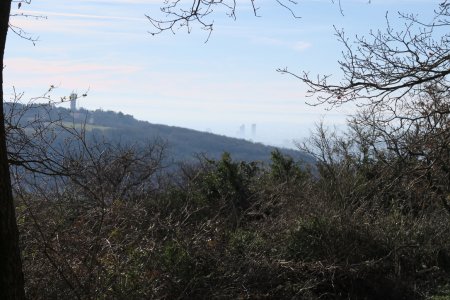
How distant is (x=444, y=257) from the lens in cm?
1434

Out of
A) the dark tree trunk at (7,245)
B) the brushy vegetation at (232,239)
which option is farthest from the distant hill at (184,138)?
the dark tree trunk at (7,245)

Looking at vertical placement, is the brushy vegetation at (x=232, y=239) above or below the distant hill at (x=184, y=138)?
below

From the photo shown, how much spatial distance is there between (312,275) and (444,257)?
5.52m

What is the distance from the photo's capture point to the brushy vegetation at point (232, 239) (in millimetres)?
6328

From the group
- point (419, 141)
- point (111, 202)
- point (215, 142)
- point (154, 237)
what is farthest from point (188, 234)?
point (215, 142)

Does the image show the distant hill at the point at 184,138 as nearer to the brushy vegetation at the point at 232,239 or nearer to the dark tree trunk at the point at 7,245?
the brushy vegetation at the point at 232,239

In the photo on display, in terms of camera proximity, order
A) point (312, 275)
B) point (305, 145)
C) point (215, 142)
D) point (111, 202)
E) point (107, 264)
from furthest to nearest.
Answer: point (215, 142) < point (305, 145) < point (312, 275) < point (111, 202) < point (107, 264)

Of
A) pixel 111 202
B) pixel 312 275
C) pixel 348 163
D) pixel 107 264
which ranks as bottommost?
pixel 312 275


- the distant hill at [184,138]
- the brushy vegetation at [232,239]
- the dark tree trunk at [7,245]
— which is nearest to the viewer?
the dark tree trunk at [7,245]

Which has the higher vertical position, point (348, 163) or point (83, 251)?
point (348, 163)

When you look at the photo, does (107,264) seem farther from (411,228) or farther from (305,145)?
(305,145)

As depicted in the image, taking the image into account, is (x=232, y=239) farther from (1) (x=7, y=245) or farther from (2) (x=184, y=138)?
(2) (x=184, y=138)

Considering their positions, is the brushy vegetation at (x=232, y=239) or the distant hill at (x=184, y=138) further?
the distant hill at (x=184, y=138)

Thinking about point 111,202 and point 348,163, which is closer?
point 111,202
